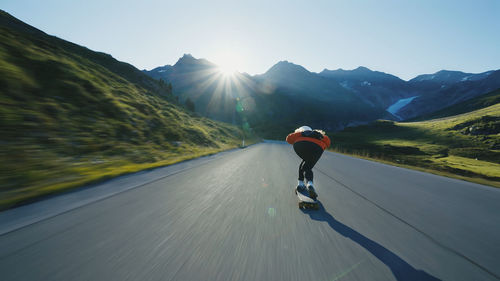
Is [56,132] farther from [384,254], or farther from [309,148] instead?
[384,254]

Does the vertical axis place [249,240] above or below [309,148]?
below

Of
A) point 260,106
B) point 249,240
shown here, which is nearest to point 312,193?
point 249,240

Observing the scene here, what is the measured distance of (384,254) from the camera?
2018 mm

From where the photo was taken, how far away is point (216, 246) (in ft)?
6.87

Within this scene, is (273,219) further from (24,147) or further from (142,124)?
(142,124)

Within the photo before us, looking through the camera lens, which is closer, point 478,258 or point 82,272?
point 82,272

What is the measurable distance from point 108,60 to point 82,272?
5701 cm

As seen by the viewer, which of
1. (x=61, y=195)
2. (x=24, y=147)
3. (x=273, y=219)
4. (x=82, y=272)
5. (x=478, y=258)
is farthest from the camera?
(x=24, y=147)

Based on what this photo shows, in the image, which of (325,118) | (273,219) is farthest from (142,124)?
(325,118)

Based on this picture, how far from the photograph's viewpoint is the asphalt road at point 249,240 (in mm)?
1671

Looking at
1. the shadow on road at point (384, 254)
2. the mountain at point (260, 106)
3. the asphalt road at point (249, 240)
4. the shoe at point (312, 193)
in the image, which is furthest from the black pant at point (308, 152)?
the mountain at point (260, 106)

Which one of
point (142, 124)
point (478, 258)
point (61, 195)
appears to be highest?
point (142, 124)

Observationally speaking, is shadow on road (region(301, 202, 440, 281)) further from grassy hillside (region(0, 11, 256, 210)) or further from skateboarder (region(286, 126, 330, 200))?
grassy hillside (region(0, 11, 256, 210))

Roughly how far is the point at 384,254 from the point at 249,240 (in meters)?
1.58
